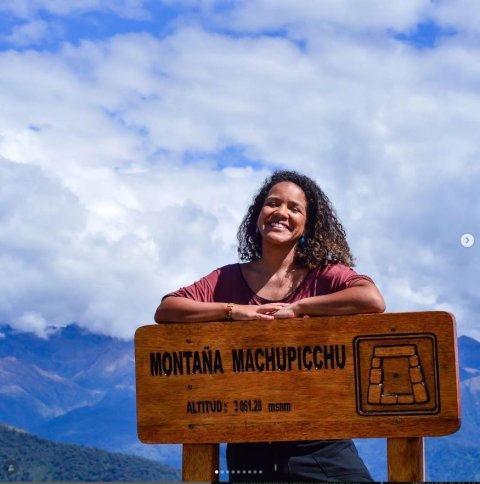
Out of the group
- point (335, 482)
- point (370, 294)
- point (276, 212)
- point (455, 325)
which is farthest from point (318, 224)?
point (335, 482)

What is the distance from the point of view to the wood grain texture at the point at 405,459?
4617 millimetres

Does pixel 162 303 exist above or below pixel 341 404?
above

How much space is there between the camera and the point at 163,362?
4906 millimetres

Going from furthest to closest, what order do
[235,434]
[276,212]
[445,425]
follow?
[276,212]
[235,434]
[445,425]

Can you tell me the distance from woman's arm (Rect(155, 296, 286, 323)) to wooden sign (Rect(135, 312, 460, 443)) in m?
0.07

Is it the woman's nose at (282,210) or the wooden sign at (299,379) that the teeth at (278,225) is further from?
the wooden sign at (299,379)

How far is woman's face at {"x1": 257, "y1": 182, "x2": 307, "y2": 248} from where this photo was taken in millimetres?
5188

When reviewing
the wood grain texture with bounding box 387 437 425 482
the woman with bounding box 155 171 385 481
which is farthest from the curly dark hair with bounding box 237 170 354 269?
the wood grain texture with bounding box 387 437 425 482

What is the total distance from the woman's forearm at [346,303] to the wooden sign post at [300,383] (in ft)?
0.39

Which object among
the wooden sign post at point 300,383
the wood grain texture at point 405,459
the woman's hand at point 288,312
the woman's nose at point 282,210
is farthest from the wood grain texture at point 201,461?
the woman's nose at point 282,210

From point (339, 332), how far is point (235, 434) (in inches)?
30.5

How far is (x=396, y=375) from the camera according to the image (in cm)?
460

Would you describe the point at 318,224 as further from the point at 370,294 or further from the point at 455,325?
the point at 455,325

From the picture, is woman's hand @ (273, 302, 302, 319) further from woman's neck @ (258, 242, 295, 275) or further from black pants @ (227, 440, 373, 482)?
black pants @ (227, 440, 373, 482)
